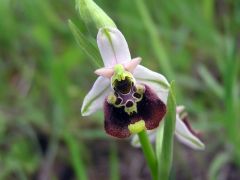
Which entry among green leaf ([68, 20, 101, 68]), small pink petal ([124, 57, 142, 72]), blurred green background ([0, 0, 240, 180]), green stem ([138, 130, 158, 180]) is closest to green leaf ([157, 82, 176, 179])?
green stem ([138, 130, 158, 180])

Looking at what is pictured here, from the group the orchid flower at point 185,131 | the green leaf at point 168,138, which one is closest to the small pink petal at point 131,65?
the green leaf at point 168,138

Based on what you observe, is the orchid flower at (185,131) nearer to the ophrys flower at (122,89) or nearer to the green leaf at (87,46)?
the ophrys flower at (122,89)

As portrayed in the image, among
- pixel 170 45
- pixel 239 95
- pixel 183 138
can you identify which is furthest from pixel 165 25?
pixel 183 138

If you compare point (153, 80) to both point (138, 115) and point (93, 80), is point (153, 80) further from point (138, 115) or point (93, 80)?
point (93, 80)

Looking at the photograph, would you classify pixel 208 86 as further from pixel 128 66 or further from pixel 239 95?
pixel 128 66

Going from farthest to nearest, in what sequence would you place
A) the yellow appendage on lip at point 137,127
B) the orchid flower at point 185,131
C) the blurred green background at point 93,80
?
the blurred green background at point 93,80
the orchid flower at point 185,131
the yellow appendage on lip at point 137,127

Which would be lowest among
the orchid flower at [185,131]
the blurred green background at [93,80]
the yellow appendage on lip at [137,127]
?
the blurred green background at [93,80]

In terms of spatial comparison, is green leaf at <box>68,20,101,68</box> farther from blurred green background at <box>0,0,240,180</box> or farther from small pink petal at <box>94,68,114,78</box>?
blurred green background at <box>0,0,240,180</box>

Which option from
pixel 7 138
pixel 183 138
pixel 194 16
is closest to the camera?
pixel 183 138
